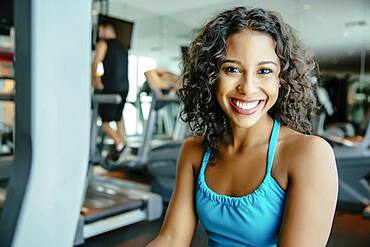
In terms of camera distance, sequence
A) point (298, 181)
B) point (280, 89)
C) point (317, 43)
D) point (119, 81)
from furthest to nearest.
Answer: point (317, 43), point (119, 81), point (280, 89), point (298, 181)

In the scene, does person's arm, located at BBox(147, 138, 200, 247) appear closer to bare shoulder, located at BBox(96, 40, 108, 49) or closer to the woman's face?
the woman's face

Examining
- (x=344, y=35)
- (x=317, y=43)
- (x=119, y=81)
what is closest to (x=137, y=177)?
(x=119, y=81)

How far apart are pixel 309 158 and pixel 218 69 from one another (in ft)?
0.98

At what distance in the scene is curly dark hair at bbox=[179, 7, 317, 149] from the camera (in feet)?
2.81

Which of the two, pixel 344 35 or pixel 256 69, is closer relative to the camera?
pixel 256 69

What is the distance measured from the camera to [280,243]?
0.81 m

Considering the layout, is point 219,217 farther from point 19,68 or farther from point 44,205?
point 19,68

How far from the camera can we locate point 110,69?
3596mm

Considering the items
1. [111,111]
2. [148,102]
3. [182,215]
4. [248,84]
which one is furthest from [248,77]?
[148,102]

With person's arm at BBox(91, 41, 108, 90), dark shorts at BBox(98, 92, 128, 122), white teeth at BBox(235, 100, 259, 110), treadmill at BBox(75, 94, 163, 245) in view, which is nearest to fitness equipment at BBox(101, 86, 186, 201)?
dark shorts at BBox(98, 92, 128, 122)

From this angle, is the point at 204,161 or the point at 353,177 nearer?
the point at 204,161

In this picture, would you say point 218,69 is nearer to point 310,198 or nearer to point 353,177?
point 310,198

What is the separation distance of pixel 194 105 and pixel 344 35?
5.74 m

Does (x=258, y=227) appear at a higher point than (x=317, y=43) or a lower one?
lower
